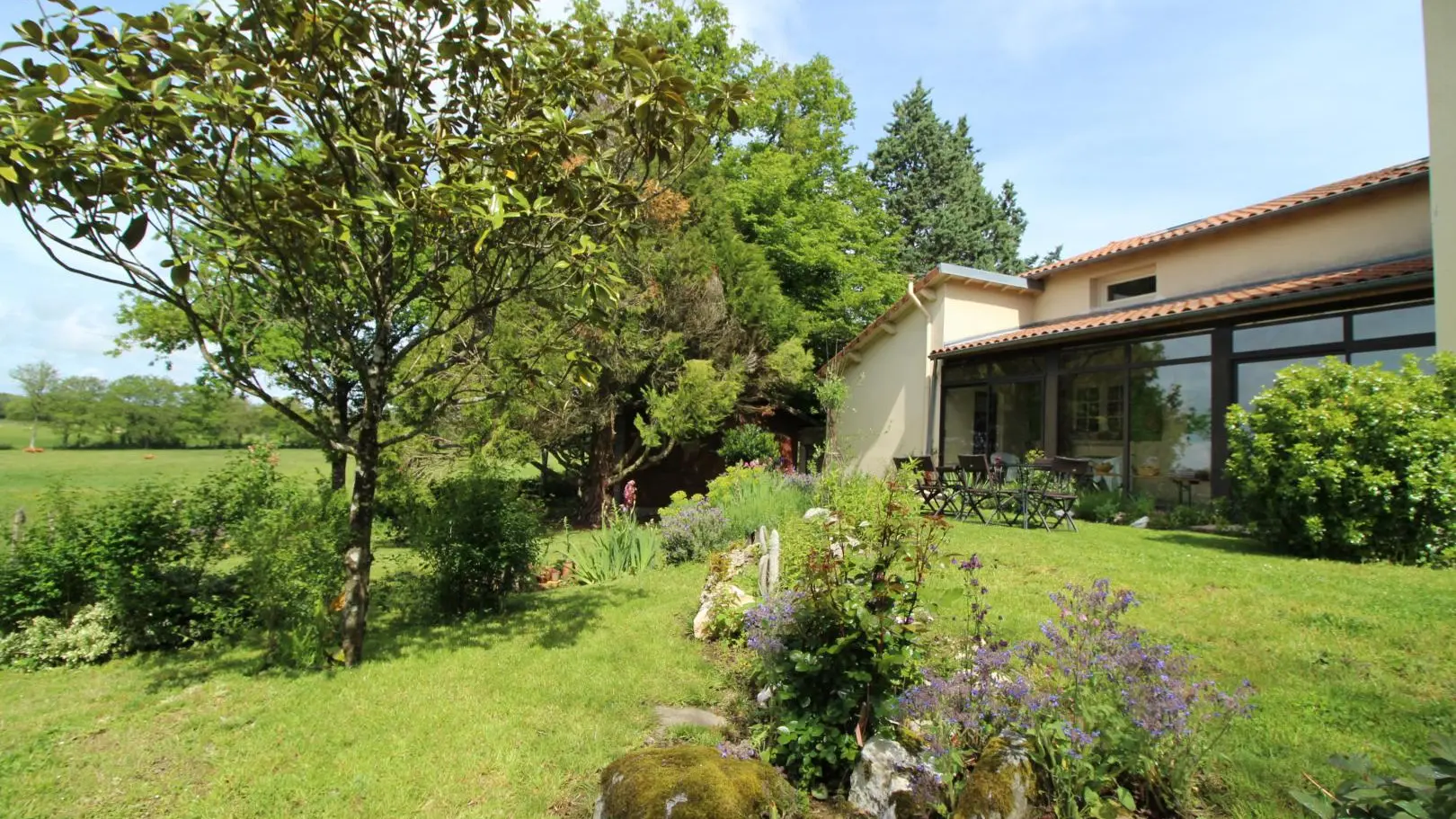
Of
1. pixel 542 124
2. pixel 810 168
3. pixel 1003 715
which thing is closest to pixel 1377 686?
pixel 1003 715

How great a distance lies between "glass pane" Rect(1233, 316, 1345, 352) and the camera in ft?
29.1

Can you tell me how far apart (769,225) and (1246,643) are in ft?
58.9

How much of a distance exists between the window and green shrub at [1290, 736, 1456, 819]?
13428 mm

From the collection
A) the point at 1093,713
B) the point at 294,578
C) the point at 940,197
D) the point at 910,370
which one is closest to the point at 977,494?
the point at 910,370

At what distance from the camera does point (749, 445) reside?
14680 mm

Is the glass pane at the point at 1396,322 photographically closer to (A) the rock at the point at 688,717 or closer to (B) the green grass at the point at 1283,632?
(B) the green grass at the point at 1283,632

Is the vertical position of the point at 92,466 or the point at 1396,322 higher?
the point at 1396,322

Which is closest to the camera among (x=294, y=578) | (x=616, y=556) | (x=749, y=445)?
(x=294, y=578)

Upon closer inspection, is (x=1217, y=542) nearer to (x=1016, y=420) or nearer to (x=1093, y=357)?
(x=1093, y=357)

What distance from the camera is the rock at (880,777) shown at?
8.61 feet

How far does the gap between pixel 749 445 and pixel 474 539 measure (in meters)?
9.11

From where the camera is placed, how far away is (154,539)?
17.5 ft

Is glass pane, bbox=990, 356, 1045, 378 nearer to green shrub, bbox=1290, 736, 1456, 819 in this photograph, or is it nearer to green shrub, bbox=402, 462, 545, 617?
green shrub, bbox=402, 462, 545, 617

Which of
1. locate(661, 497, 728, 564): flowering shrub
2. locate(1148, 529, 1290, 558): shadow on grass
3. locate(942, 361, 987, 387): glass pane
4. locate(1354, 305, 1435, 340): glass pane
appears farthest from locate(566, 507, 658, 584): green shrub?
locate(1354, 305, 1435, 340): glass pane
